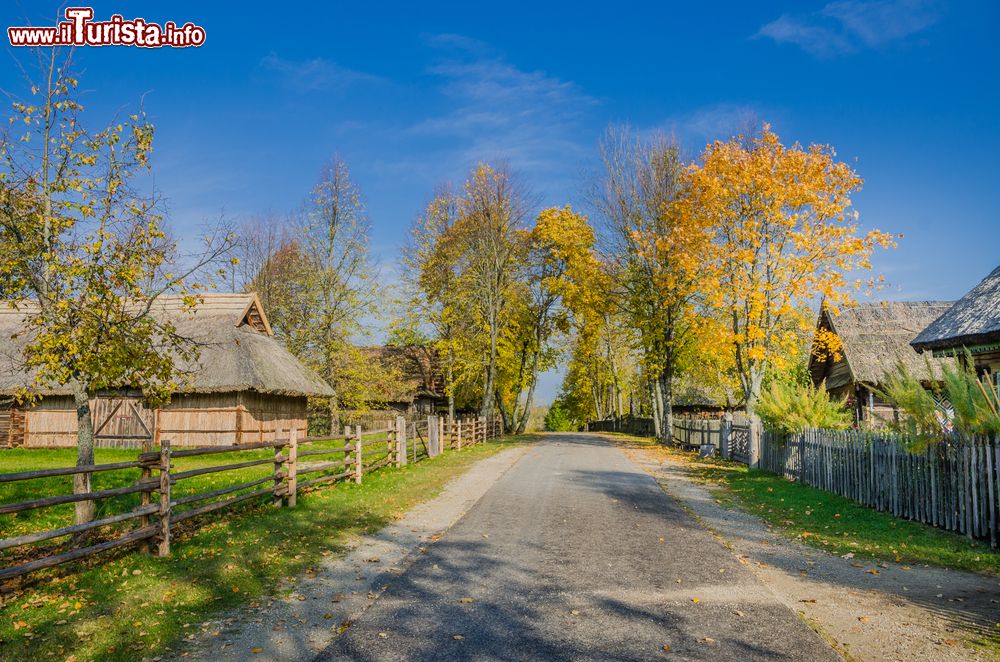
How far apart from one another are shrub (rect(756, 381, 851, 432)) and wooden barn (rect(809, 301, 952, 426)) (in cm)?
1257

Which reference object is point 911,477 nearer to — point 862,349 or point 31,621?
point 31,621

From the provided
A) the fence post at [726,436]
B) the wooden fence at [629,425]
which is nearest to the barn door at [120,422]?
the fence post at [726,436]

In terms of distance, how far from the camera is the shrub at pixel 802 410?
54.6 feet

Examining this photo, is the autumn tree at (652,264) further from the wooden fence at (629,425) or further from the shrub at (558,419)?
the shrub at (558,419)

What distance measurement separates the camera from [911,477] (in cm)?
1099

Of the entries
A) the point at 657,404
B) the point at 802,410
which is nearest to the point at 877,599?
the point at 802,410

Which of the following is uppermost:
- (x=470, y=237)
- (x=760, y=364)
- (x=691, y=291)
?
(x=470, y=237)

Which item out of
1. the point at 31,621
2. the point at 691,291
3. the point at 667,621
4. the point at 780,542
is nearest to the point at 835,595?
the point at 667,621

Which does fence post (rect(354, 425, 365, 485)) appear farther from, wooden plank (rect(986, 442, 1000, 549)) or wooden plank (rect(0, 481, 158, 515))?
wooden plank (rect(986, 442, 1000, 549))

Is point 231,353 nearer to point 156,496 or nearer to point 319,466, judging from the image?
point 156,496

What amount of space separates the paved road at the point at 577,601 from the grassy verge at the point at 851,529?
1.76m

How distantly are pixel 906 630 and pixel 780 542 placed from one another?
3.92 meters

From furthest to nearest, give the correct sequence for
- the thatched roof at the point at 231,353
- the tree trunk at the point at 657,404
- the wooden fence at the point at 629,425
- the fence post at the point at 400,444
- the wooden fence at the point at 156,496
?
the wooden fence at the point at 629,425 → the tree trunk at the point at 657,404 → the thatched roof at the point at 231,353 → the fence post at the point at 400,444 → the wooden fence at the point at 156,496

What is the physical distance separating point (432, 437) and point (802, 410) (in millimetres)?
12187
